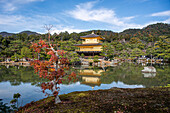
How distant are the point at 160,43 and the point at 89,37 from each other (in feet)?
59.5

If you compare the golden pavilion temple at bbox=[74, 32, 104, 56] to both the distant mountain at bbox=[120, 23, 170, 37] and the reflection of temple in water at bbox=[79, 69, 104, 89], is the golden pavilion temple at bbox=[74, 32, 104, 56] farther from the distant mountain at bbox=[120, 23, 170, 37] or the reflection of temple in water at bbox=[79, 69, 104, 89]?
the distant mountain at bbox=[120, 23, 170, 37]

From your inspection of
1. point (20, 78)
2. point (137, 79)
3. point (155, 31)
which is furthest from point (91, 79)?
point (155, 31)

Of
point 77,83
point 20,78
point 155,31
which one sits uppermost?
point 155,31

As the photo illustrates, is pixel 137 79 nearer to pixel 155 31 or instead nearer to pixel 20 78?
pixel 20 78

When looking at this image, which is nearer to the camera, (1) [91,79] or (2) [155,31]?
(1) [91,79]

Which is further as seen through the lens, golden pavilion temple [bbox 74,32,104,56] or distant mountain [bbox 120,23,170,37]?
distant mountain [bbox 120,23,170,37]

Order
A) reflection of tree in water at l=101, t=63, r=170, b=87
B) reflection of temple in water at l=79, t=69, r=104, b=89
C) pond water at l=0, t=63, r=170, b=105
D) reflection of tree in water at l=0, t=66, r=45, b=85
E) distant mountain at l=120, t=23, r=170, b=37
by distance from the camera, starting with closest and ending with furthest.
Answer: pond water at l=0, t=63, r=170, b=105 → reflection of tree in water at l=101, t=63, r=170, b=87 → reflection of temple in water at l=79, t=69, r=104, b=89 → reflection of tree in water at l=0, t=66, r=45, b=85 → distant mountain at l=120, t=23, r=170, b=37

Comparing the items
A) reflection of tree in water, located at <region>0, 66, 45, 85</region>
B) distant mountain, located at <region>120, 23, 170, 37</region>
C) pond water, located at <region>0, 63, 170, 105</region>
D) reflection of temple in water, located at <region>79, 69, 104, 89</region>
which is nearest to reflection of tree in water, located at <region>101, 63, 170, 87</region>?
pond water, located at <region>0, 63, 170, 105</region>

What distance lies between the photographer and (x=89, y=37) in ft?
123

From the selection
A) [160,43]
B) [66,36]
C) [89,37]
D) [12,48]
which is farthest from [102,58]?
[66,36]

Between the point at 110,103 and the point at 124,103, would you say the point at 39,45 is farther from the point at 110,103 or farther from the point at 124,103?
the point at 124,103

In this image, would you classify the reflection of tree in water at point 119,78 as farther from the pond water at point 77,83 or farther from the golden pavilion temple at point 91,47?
the golden pavilion temple at point 91,47

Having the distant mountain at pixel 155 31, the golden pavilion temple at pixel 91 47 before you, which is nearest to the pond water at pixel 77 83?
the golden pavilion temple at pixel 91 47

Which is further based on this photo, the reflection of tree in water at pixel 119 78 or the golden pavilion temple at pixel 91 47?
the golden pavilion temple at pixel 91 47
